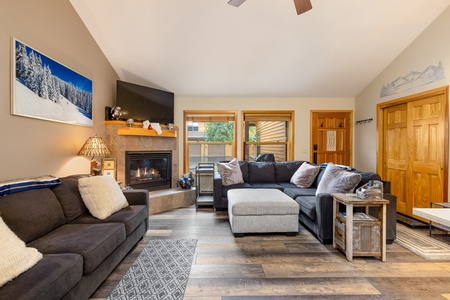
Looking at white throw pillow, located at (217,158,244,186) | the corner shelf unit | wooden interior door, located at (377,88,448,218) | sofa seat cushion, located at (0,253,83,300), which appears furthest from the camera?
the corner shelf unit

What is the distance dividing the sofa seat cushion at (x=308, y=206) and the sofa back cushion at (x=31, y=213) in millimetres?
2731

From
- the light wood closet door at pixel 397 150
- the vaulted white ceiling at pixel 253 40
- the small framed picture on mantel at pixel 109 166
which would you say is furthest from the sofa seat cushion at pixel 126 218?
the light wood closet door at pixel 397 150

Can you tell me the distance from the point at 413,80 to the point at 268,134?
272cm

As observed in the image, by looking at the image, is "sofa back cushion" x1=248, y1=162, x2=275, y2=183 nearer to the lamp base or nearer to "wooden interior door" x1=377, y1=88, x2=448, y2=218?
"wooden interior door" x1=377, y1=88, x2=448, y2=218

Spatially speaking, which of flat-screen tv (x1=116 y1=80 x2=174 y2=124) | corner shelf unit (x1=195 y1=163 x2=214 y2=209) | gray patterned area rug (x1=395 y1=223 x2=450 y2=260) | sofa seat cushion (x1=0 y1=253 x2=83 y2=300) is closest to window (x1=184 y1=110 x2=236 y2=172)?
corner shelf unit (x1=195 y1=163 x2=214 y2=209)

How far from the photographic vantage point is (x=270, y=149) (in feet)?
16.7

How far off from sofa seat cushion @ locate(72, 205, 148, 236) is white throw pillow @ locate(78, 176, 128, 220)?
0.05 meters

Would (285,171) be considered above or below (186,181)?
above

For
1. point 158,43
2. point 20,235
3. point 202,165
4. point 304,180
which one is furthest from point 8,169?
point 304,180

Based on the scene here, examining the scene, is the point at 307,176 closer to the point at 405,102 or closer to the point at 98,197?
the point at 405,102

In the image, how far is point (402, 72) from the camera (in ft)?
11.9

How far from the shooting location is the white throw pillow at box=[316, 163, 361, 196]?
2582 mm

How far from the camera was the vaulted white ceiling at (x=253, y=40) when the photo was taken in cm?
289

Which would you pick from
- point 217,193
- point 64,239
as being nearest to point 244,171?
point 217,193
